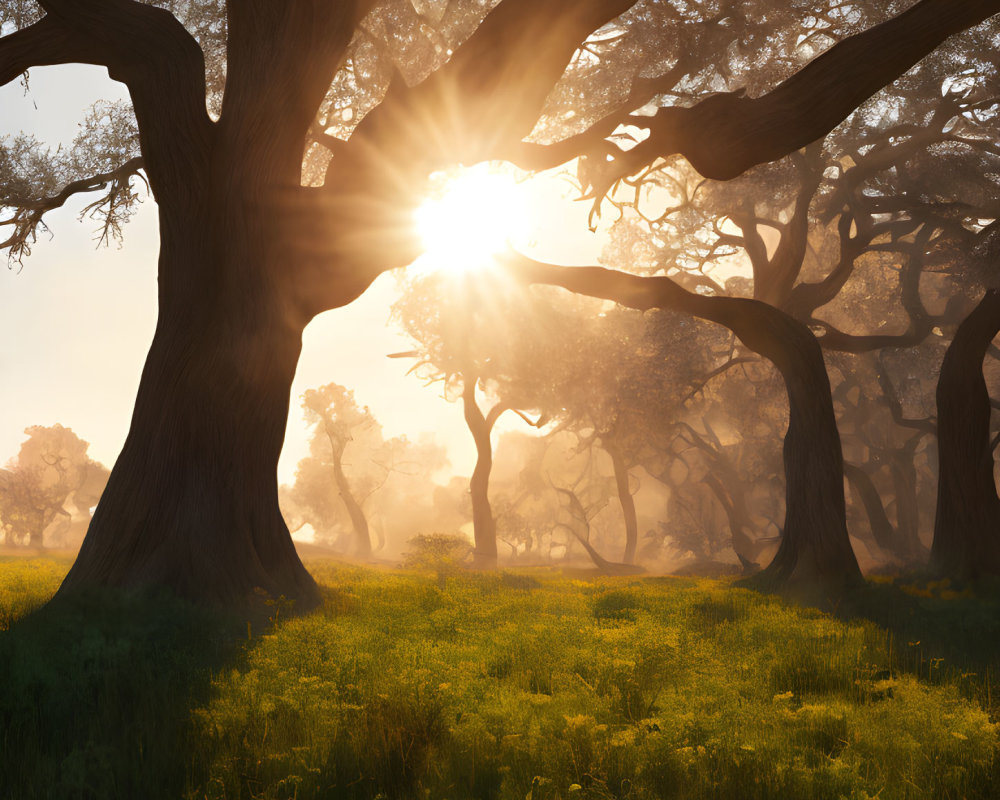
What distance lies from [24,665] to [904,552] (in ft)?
93.3

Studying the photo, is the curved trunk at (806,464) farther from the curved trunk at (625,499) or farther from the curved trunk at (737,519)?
the curved trunk at (625,499)

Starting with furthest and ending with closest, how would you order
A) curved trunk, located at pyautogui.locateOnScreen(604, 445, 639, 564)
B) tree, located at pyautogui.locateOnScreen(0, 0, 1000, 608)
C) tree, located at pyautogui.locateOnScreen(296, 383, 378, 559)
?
1. tree, located at pyautogui.locateOnScreen(296, 383, 378, 559)
2. curved trunk, located at pyautogui.locateOnScreen(604, 445, 639, 564)
3. tree, located at pyautogui.locateOnScreen(0, 0, 1000, 608)

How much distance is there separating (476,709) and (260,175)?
26.4 feet

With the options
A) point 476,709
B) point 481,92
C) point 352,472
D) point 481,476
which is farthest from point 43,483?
point 476,709

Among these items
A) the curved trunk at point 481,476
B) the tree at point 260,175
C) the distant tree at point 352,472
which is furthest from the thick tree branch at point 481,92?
the distant tree at point 352,472

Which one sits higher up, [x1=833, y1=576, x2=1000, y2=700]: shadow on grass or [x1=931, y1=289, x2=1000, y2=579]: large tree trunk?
[x1=931, y1=289, x2=1000, y2=579]: large tree trunk

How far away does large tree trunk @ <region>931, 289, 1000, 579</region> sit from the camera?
14375mm

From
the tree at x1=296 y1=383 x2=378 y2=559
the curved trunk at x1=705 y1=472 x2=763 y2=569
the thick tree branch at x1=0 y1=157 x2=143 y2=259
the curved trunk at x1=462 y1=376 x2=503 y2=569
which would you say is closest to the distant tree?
the tree at x1=296 y1=383 x2=378 y2=559

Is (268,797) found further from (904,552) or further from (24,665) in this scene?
(904,552)

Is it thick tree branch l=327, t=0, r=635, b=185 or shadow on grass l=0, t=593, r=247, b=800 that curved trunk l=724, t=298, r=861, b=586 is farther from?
shadow on grass l=0, t=593, r=247, b=800

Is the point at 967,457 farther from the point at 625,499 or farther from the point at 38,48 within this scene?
the point at 625,499

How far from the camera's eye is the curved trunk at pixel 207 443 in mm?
8625

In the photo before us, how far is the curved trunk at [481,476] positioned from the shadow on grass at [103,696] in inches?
961

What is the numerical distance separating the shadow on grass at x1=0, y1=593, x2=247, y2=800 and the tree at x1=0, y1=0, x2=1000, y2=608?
1.67m
